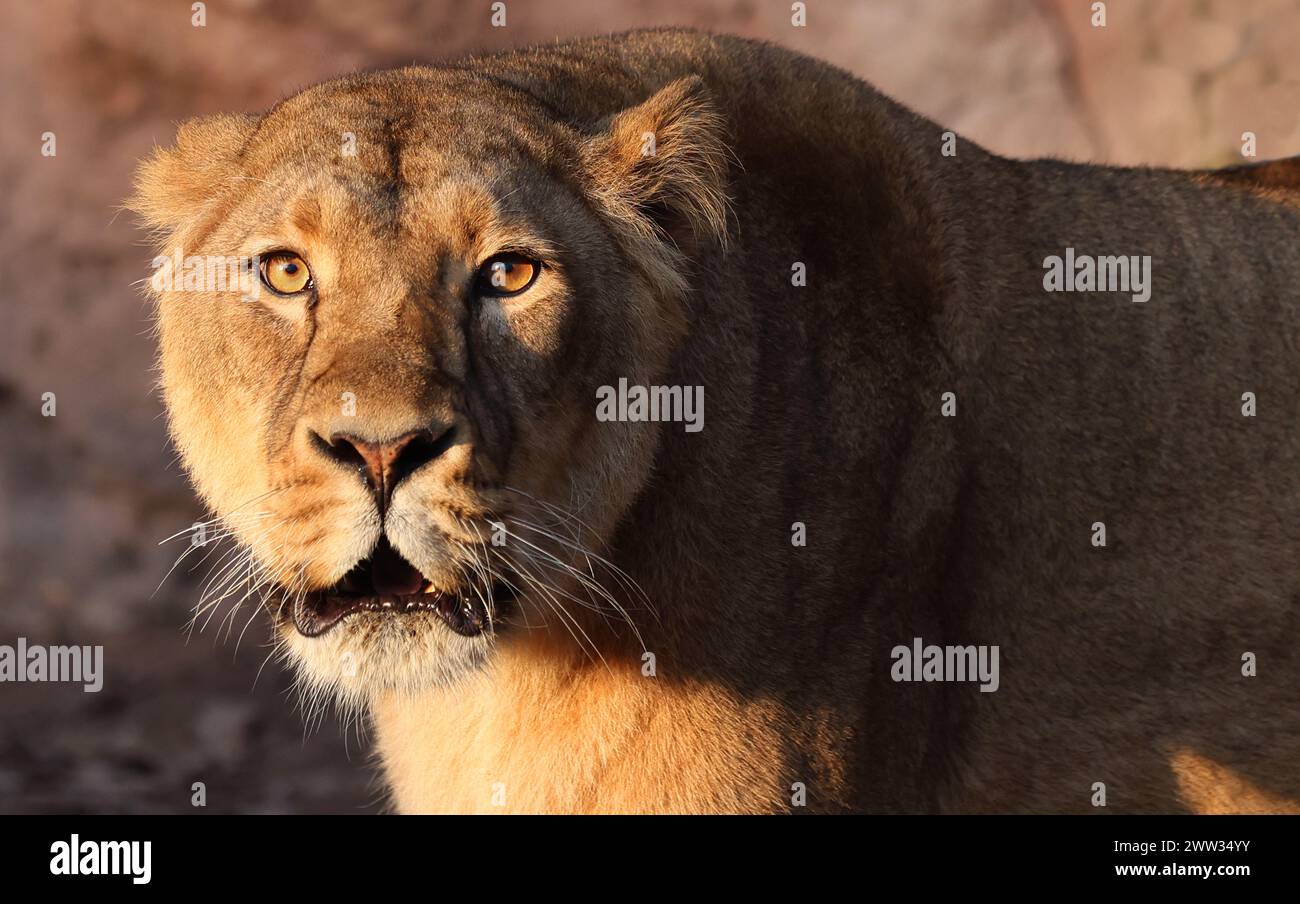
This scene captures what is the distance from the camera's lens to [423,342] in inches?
132

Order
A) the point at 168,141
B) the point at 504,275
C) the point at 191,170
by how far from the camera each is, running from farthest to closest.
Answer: the point at 168,141, the point at 191,170, the point at 504,275

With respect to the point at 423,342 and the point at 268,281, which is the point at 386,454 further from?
the point at 268,281

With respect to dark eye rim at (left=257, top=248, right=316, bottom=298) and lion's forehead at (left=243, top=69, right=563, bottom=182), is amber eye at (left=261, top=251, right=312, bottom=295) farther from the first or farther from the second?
lion's forehead at (left=243, top=69, right=563, bottom=182)

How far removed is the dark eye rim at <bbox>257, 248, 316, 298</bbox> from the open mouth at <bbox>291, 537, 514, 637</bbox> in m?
0.66

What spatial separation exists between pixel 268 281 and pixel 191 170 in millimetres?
690

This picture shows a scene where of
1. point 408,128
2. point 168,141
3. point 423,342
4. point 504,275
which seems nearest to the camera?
point 423,342

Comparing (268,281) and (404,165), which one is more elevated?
(404,165)

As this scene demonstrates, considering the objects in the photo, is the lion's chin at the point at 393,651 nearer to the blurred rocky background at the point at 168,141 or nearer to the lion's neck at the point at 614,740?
the lion's neck at the point at 614,740

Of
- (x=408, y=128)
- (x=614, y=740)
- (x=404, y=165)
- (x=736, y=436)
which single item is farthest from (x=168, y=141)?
(x=614, y=740)

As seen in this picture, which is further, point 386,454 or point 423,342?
point 423,342

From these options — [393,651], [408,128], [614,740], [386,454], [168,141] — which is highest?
[168,141]

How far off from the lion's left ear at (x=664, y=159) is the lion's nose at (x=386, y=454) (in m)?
0.98

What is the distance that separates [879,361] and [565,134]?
1.02 meters

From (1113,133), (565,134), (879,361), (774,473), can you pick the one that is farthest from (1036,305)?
(1113,133)
